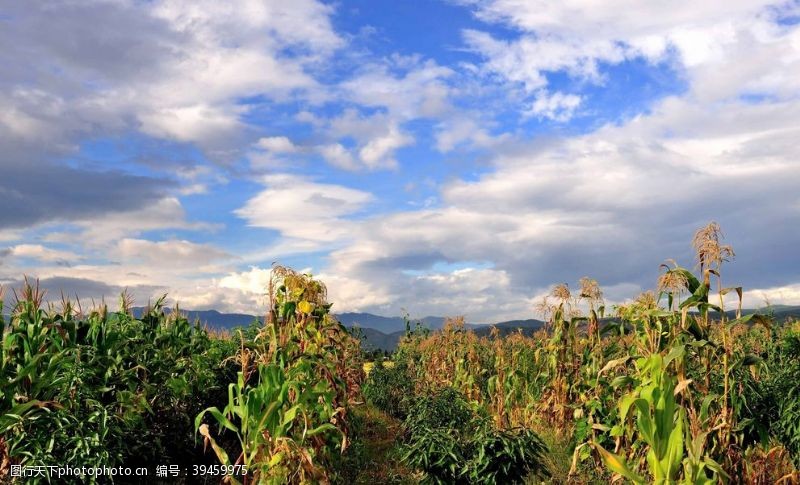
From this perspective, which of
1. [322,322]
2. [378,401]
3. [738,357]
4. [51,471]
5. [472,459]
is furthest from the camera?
[378,401]

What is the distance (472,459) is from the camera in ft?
21.7

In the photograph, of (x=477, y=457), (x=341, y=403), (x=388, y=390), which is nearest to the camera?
(x=477, y=457)

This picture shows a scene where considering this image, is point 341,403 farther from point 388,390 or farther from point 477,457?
point 388,390

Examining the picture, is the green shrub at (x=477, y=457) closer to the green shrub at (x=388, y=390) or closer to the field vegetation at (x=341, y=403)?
the field vegetation at (x=341, y=403)

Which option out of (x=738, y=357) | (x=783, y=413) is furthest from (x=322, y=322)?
(x=783, y=413)

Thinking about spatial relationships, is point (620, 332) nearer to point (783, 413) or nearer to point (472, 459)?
point (783, 413)

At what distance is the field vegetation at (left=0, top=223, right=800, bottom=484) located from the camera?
6.29m

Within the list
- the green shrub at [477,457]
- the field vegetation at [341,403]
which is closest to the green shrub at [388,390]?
the field vegetation at [341,403]

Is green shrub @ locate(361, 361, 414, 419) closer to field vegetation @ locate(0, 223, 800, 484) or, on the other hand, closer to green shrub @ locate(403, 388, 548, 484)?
field vegetation @ locate(0, 223, 800, 484)

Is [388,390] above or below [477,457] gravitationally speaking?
below

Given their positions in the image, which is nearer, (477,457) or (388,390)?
(477,457)

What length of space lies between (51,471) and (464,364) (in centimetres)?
1000

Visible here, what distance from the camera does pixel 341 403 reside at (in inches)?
331

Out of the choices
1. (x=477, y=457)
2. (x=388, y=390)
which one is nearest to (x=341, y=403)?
(x=477, y=457)
